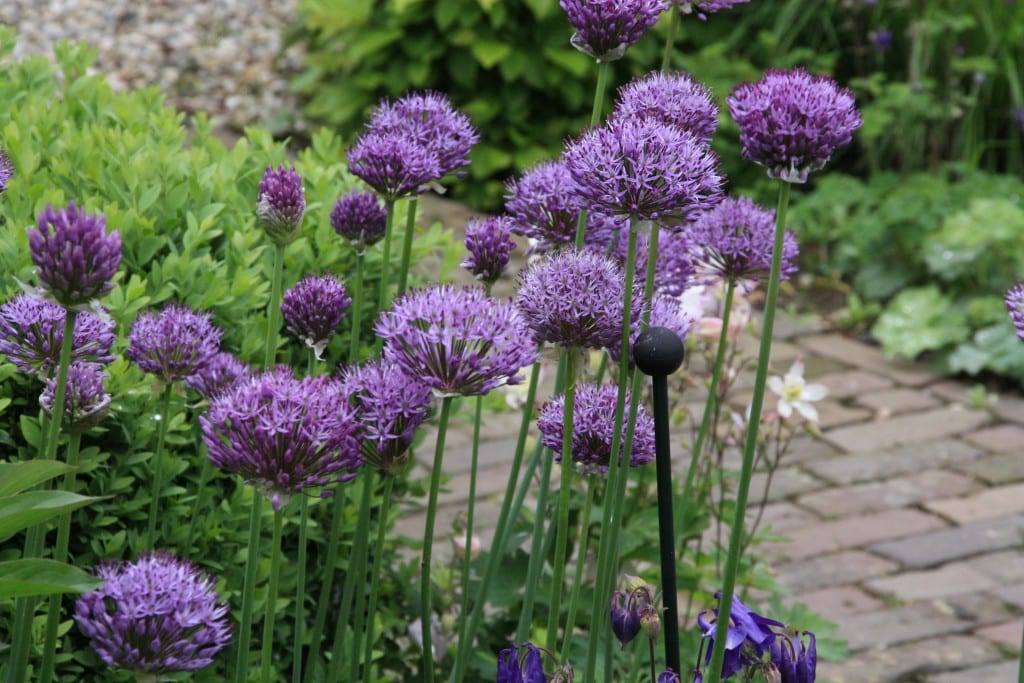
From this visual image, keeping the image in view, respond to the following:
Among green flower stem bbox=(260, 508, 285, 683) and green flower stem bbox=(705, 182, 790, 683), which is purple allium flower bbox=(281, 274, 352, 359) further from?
green flower stem bbox=(705, 182, 790, 683)

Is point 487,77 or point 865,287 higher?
point 487,77

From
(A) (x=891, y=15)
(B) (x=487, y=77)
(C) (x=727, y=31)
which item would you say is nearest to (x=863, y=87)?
(A) (x=891, y=15)

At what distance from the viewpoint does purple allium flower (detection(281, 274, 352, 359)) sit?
5.40ft

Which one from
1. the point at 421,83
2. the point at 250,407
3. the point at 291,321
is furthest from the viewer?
the point at 421,83

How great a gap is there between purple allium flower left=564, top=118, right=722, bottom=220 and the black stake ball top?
0.13 meters

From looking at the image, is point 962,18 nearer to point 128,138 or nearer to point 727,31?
point 727,31

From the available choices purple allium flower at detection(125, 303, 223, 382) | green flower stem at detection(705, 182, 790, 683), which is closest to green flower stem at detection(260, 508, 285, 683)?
purple allium flower at detection(125, 303, 223, 382)

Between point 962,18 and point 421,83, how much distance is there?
108 inches

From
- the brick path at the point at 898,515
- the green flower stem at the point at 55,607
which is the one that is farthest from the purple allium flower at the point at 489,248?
the brick path at the point at 898,515

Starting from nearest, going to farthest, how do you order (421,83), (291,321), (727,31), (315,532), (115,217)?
(291,321)
(115,217)
(315,532)
(421,83)
(727,31)

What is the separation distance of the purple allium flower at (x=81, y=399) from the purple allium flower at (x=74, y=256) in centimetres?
28

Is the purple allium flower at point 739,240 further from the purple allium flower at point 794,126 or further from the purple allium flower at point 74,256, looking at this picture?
the purple allium flower at point 74,256

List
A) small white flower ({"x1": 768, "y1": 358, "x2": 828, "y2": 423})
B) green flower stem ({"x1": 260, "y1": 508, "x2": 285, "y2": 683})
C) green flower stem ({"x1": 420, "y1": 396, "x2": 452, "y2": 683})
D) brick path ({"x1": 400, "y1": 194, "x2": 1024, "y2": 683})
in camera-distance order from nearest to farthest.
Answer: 1. green flower stem ({"x1": 260, "y1": 508, "x2": 285, "y2": 683})
2. green flower stem ({"x1": 420, "y1": 396, "x2": 452, "y2": 683})
3. small white flower ({"x1": 768, "y1": 358, "x2": 828, "y2": 423})
4. brick path ({"x1": 400, "y1": 194, "x2": 1024, "y2": 683})

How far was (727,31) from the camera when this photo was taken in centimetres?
747
